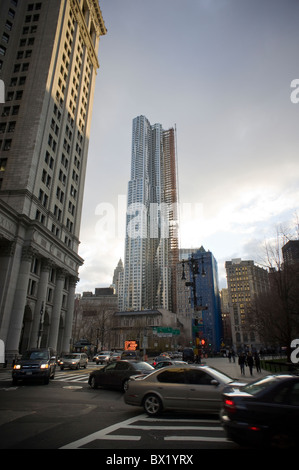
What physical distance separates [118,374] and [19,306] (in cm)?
2263

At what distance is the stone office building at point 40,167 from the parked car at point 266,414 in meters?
31.3

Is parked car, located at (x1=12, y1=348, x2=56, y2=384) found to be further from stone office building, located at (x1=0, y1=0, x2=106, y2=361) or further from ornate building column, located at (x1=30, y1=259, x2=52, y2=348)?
ornate building column, located at (x1=30, y1=259, x2=52, y2=348)

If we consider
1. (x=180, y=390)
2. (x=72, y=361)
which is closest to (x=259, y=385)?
(x=180, y=390)

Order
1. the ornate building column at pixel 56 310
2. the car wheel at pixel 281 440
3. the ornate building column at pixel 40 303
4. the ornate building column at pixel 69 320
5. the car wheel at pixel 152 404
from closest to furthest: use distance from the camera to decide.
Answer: the car wheel at pixel 281 440
the car wheel at pixel 152 404
the ornate building column at pixel 40 303
the ornate building column at pixel 56 310
the ornate building column at pixel 69 320

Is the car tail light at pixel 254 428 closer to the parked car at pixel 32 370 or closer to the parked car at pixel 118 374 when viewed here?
the parked car at pixel 118 374

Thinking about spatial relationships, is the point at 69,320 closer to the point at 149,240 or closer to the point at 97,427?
the point at 97,427

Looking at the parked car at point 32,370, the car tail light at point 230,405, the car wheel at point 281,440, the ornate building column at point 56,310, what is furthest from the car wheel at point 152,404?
the ornate building column at point 56,310

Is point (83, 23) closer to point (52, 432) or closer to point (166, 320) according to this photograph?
point (52, 432)

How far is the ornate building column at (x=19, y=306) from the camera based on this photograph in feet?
102

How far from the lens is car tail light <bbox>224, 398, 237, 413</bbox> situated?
18.1ft

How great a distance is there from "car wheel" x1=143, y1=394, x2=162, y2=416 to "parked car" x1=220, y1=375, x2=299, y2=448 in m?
3.57
